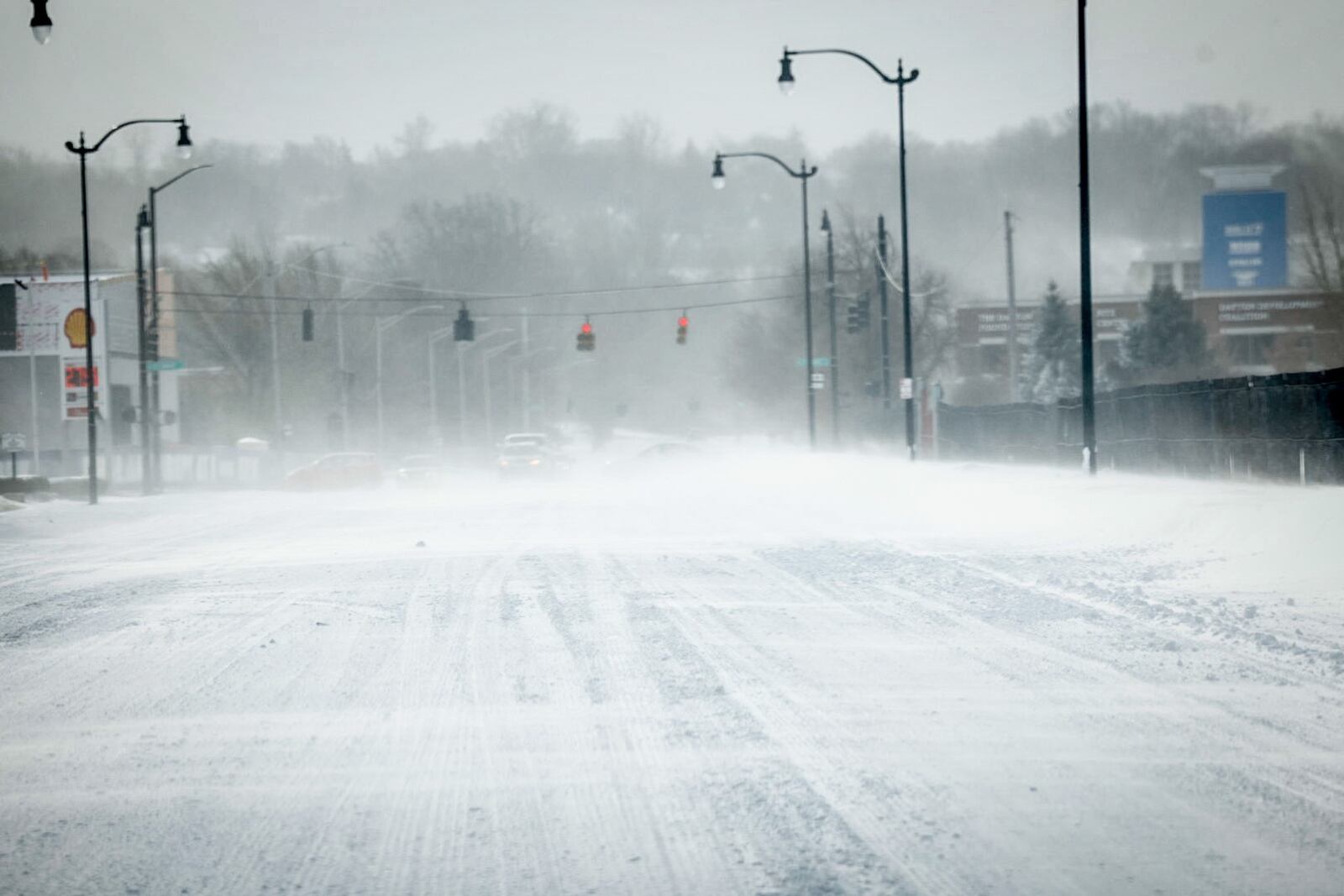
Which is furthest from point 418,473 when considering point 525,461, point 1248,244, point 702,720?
point 702,720

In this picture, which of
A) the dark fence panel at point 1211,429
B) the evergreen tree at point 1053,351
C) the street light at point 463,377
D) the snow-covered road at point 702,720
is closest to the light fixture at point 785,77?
the dark fence panel at point 1211,429

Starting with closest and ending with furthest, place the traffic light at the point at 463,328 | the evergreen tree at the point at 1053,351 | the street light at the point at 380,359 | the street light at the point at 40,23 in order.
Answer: the street light at the point at 40,23 → the traffic light at the point at 463,328 → the street light at the point at 380,359 → the evergreen tree at the point at 1053,351

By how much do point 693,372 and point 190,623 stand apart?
134 meters

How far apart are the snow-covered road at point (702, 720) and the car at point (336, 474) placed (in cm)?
3406

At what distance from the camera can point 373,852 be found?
18.5 ft

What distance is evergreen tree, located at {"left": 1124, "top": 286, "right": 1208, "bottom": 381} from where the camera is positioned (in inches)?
3366

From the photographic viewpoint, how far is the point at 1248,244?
218ft

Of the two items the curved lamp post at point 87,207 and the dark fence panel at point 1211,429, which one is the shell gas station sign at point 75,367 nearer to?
the curved lamp post at point 87,207

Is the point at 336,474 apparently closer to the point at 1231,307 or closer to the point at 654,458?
the point at 654,458

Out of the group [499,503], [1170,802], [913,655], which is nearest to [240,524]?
[499,503]

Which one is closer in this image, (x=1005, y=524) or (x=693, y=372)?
(x=1005, y=524)

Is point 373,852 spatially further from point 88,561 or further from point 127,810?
point 88,561

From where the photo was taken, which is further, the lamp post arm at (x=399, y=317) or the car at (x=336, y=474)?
the lamp post arm at (x=399, y=317)

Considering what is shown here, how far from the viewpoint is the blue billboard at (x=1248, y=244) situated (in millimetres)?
65938
